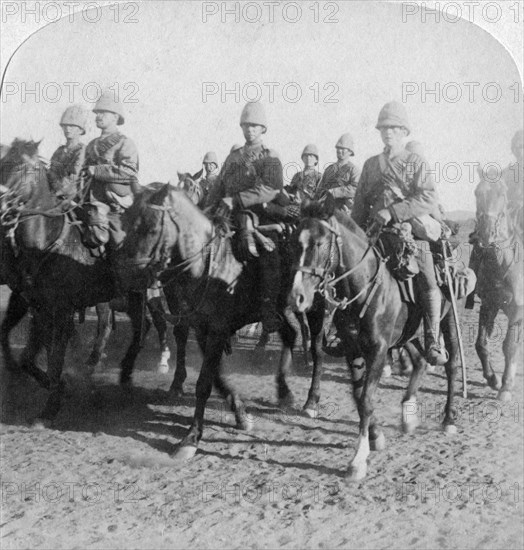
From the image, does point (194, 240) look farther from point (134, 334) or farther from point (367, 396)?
point (134, 334)

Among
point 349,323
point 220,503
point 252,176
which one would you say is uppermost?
point 252,176

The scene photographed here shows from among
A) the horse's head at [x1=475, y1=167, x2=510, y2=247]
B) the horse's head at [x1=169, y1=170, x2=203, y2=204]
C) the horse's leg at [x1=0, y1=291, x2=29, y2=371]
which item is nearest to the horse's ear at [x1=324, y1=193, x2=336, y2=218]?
the horse's head at [x1=475, y1=167, x2=510, y2=247]

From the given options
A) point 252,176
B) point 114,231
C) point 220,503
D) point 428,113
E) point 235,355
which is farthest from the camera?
point 235,355

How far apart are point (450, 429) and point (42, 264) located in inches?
203

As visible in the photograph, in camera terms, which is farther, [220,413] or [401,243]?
[220,413]

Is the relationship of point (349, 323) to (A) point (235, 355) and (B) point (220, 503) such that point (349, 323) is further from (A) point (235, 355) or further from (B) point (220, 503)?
(A) point (235, 355)

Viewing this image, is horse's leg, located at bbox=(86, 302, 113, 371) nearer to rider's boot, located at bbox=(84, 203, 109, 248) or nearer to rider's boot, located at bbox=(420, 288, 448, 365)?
rider's boot, located at bbox=(84, 203, 109, 248)

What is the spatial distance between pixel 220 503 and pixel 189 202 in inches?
117

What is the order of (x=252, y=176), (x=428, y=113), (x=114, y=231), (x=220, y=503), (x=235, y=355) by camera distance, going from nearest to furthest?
(x=220, y=503)
(x=428, y=113)
(x=252, y=176)
(x=114, y=231)
(x=235, y=355)

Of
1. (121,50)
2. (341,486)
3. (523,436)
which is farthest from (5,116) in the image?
(523,436)

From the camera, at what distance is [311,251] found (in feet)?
18.9

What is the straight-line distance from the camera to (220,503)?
5922mm

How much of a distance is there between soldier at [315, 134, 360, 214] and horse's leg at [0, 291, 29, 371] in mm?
4345

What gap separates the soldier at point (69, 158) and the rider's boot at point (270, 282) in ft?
8.56
